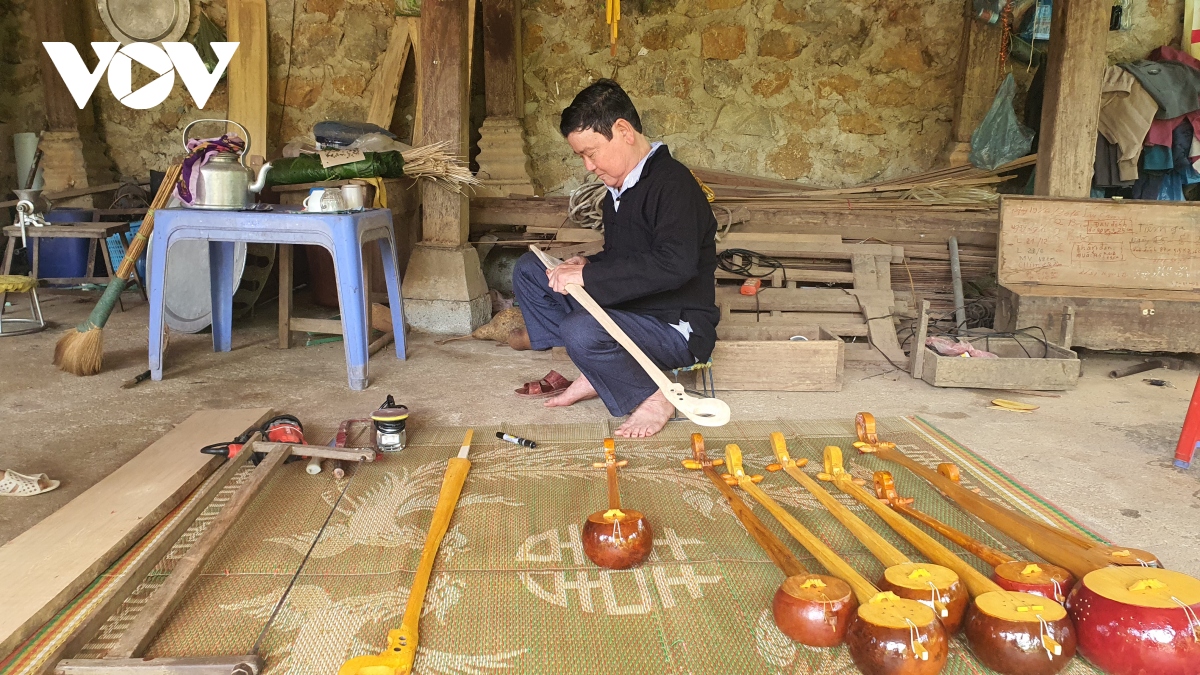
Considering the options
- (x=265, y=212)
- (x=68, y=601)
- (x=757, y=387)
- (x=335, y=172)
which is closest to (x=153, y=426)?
(x=265, y=212)

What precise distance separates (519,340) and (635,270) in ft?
5.59

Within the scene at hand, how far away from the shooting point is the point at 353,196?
12.9 ft

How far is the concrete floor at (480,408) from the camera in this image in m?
2.63

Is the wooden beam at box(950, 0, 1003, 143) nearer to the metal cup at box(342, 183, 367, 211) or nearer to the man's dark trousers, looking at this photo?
the man's dark trousers

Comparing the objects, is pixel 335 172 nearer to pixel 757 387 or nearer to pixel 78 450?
pixel 78 450

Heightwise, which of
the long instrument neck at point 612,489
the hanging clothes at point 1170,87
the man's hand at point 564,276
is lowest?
the long instrument neck at point 612,489

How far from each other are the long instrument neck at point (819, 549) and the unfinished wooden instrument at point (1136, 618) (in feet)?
1.31

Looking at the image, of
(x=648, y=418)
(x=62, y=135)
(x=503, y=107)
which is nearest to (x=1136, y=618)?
(x=648, y=418)

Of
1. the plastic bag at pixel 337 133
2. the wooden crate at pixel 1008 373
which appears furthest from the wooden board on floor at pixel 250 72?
the wooden crate at pixel 1008 373

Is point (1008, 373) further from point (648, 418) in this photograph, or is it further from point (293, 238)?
point (293, 238)

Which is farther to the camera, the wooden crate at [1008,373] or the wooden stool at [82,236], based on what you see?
the wooden stool at [82,236]

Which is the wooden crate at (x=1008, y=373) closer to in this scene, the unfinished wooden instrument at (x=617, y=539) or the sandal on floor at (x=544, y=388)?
the sandal on floor at (x=544, y=388)

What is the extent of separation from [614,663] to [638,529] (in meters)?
0.41

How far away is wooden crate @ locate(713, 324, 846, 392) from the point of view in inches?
148
